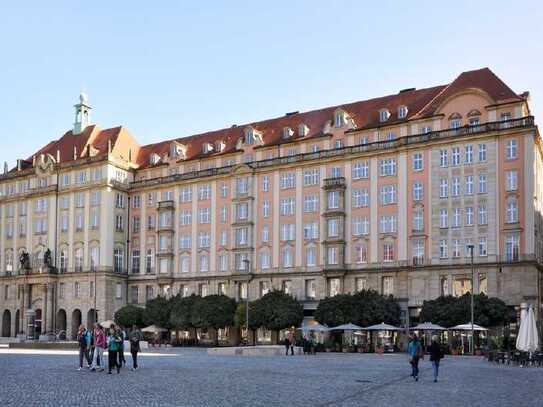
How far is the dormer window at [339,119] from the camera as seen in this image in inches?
2979

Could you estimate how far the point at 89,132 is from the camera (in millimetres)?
96562

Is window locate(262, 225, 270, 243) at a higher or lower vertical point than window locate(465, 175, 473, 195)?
lower

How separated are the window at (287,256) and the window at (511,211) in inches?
839

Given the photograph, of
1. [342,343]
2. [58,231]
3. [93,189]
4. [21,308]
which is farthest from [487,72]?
[21,308]

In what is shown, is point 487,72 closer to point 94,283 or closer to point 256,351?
point 256,351

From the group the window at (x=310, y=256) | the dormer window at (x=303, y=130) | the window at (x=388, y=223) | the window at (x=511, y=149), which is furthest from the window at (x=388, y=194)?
the dormer window at (x=303, y=130)

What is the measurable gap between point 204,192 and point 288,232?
38.9ft

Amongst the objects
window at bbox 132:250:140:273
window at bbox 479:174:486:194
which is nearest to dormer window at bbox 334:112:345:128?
window at bbox 479:174:486:194

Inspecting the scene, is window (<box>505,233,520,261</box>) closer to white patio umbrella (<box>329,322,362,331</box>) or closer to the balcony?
white patio umbrella (<box>329,322,362,331</box>)

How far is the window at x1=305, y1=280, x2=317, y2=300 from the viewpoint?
74.0 m

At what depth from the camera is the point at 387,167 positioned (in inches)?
2810

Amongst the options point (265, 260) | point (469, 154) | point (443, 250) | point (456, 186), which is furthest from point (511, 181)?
point (265, 260)

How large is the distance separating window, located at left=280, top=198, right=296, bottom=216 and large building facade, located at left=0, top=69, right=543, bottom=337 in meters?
0.15

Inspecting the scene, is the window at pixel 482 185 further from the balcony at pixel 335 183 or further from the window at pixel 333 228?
the window at pixel 333 228
